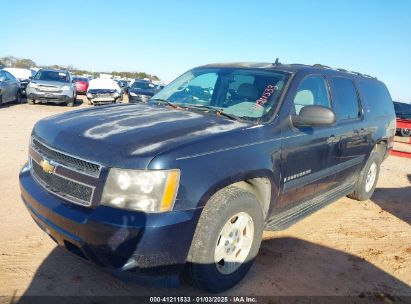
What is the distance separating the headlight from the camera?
2.43 m

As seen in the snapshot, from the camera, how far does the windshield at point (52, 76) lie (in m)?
17.1

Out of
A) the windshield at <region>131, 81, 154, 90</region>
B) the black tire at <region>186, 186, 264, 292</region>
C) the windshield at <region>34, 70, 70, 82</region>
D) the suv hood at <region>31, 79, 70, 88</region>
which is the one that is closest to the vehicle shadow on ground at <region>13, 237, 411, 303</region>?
the black tire at <region>186, 186, 264, 292</region>

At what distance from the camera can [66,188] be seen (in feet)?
8.85

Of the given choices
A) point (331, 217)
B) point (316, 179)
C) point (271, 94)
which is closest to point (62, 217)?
point (271, 94)

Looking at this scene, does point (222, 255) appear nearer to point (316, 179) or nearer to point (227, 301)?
point (227, 301)

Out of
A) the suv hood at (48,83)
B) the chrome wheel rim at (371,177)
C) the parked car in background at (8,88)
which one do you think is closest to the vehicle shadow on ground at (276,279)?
the chrome wheel rim at (371,177)

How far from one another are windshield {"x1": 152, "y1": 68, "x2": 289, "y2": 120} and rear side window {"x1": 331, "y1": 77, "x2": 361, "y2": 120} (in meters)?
1.04

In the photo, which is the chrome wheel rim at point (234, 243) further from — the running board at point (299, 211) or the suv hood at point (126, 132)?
the suv hood at point (126, 132)

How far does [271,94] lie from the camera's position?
3.67 meters

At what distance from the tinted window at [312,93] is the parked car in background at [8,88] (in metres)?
14.2

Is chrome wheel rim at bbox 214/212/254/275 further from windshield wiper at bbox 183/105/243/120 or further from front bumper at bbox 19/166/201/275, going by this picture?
windshield wiper at bbox 183/105/243/120

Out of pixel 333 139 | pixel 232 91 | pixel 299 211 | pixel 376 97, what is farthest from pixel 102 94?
pixel 299 211

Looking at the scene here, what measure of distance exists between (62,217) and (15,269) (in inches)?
41.3

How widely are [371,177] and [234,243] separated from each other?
3832 millimetres
